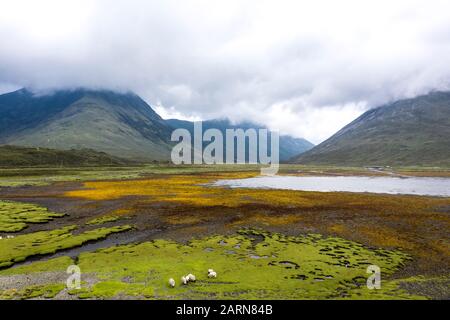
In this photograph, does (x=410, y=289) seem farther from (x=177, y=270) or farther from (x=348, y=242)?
(x=177, y=270)

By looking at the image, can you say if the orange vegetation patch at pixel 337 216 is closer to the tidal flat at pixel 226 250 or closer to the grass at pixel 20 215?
the tidal flat at pixel 226 250

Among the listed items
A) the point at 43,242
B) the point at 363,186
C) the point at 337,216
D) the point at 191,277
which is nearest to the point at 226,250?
the point at 191,277

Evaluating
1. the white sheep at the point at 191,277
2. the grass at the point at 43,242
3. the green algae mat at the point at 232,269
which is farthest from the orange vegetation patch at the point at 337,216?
the white sheep at the point at 191,277

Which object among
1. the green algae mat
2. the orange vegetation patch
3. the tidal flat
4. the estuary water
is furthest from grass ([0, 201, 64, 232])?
the estuary water

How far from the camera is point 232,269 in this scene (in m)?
24.9

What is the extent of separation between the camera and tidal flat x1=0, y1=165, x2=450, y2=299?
2100 cm

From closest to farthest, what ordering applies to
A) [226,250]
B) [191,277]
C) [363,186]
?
[191,277] → [226,250] → [363,186]

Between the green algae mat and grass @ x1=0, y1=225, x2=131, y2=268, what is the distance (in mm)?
3220

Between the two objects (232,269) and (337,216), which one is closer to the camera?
(232,269)

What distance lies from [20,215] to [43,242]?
1766cm

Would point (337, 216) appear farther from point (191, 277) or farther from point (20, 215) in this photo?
point (20, 215)

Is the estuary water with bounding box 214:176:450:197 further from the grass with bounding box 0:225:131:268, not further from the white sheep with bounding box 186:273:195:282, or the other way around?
the white sheep with bounding box 186:273:195:282

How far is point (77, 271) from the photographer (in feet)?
78.8
